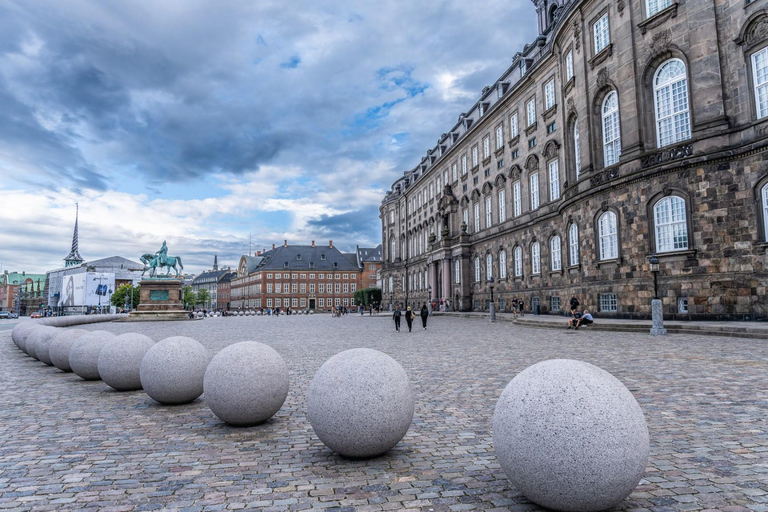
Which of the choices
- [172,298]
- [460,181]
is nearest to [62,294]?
[172,298]

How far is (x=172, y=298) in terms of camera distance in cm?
5203

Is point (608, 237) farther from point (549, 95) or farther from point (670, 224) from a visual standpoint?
point (549, 95)

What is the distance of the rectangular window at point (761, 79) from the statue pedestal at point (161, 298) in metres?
48.5

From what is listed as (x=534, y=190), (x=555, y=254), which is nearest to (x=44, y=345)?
(x=555, y=254)

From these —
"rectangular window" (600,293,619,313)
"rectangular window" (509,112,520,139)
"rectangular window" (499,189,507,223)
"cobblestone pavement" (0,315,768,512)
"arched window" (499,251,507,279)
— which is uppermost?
"rectangular window" (509,112,520,139)

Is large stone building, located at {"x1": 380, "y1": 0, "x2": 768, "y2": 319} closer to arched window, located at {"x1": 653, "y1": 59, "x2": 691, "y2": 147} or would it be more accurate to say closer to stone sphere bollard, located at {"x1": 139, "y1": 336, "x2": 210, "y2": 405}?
arched window, located at {"x1": 653, "y1": 59, "x2": 691, "y2": 147}

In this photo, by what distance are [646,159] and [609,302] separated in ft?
25.7

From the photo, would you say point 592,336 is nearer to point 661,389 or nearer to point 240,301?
point 661,389

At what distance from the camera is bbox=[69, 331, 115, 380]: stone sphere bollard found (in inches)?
462

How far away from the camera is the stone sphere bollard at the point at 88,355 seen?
1173 cm

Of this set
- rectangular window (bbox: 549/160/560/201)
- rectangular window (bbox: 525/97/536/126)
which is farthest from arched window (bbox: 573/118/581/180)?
→ rectangular window (bbox: 525/97/536/126)

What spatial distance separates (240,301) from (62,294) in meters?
57.9

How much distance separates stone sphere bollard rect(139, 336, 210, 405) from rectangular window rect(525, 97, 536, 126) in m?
38.2

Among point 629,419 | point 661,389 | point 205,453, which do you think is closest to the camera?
point 629,419
